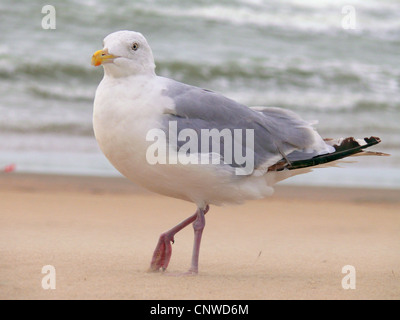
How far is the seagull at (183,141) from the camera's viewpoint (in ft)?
12.3

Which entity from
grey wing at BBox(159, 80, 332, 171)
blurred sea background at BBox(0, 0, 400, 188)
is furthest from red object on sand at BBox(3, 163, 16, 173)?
grey wing at BBox(159, 80, 332, 171)

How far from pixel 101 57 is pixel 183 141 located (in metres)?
0.62

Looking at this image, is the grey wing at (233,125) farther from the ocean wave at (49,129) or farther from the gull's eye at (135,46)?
the ocean wave at (49,129)

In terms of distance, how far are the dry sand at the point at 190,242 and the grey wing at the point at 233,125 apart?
0.69m

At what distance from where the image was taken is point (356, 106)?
12.1 meters

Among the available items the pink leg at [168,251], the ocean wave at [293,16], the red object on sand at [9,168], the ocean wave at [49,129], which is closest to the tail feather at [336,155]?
the pink leg at [168,251]

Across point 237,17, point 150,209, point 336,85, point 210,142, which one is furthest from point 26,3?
point 210,142

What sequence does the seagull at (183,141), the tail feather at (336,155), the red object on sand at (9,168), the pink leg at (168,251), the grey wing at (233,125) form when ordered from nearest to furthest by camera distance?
the seagull at (183,141) → the grey wing at (233,125) → the pink leg at (168,251) → the tail feather at (336,155) → the red object on sand at (9,168)

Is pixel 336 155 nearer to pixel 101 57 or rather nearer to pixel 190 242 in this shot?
pixel 190 242

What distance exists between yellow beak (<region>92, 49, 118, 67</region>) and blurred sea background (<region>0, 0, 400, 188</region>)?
400 centimetres

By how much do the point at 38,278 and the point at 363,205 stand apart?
152 inches

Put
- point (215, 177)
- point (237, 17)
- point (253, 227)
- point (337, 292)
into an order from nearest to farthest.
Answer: point (337, 292) → point (215, 177) → point (253, 227) → point (237, 17)

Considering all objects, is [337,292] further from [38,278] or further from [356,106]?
[356,106]

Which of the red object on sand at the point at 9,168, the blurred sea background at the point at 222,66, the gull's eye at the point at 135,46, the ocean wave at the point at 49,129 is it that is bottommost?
the red object on sand at the point at 9,168
